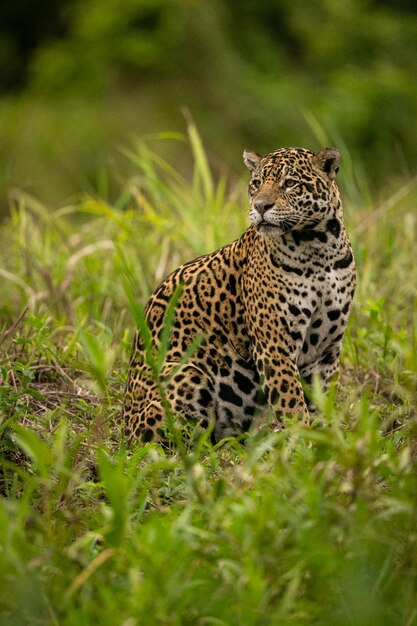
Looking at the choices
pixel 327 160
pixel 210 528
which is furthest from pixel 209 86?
pixel 210 528

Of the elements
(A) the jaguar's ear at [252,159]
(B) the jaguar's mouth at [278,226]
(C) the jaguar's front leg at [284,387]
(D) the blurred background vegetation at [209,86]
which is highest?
(D) the blurred background vegetation at [209,86]

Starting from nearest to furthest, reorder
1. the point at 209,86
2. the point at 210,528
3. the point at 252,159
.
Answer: the point at 210,528
the point at 252,159
the point at 209,86

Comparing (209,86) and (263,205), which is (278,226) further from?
(209,86)

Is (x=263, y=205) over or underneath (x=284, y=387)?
over

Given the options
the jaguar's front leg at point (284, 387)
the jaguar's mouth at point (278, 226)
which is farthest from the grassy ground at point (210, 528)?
the jaguar's mouth at point (278, 226)

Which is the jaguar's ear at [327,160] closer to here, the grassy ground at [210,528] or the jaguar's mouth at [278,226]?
the jaguar's mouth at [278,226]

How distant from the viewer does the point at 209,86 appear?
60.0 ft

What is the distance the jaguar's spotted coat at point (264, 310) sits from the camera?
5684mm

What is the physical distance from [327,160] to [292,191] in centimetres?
32

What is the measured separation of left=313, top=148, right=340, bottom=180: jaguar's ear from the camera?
5.76 m

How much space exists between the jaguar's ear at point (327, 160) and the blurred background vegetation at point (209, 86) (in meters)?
11.3

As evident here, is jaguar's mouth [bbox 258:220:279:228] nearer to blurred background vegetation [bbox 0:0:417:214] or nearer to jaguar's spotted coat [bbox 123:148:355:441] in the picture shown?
jaguar's spotted coat [bbox 123:148:355:441]

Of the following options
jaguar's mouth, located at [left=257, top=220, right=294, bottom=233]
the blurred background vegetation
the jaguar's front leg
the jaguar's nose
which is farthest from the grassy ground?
the blurred background vegetation

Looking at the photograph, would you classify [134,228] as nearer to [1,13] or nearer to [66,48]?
[66,48]
